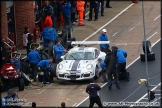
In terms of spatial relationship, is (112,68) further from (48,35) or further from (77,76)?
(48,35)

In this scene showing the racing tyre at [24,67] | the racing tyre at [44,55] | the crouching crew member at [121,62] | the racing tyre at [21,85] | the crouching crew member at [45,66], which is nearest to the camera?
the racing tyre at [21,85]

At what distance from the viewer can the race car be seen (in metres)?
35.2

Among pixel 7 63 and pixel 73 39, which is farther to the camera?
pixel 73 39

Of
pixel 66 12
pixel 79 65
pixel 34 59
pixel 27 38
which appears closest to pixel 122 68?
pixel 79 65

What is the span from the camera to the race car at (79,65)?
35.2m

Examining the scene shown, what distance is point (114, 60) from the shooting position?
3425 centimetres

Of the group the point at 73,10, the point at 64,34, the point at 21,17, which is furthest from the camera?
the point at 73,10

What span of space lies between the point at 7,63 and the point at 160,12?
1444cm

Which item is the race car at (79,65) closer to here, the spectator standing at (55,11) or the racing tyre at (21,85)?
the racing tyre at (21,85)

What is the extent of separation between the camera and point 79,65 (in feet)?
116

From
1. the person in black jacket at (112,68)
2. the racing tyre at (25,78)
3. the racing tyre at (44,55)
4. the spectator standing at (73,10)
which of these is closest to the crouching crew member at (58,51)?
the racing tyre at (44,55)

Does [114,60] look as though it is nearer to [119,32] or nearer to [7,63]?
[7,63]

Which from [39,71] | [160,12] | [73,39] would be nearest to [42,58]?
[39,71]

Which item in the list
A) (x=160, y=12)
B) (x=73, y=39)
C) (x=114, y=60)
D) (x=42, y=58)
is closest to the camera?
(x=114, y=60)
